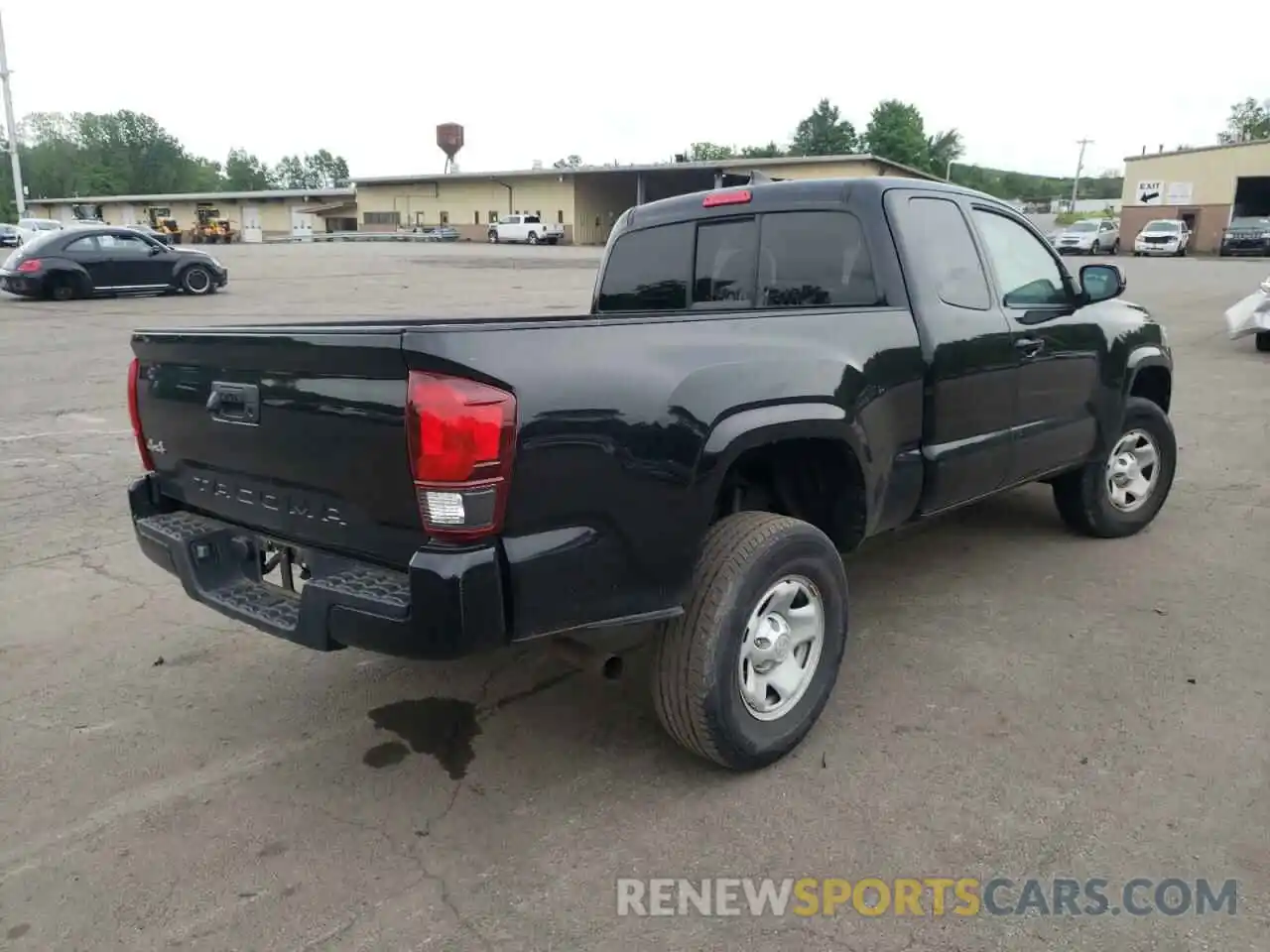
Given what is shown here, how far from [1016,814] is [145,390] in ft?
10.6

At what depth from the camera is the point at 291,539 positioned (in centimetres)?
→ 297

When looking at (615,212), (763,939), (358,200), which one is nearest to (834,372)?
(763,939)

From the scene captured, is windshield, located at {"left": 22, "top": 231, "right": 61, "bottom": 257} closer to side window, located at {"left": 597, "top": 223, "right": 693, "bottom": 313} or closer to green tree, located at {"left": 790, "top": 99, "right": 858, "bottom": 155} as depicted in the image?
side window, located at {"left": 597, "top": 223, "right": 693, "bottom": 313}

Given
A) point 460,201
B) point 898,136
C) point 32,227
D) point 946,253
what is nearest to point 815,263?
point 946,253

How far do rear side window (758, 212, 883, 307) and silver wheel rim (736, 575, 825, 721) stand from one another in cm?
125

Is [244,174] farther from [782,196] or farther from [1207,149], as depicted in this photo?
[782,196]

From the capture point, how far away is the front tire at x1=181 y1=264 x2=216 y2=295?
20775 millimetres

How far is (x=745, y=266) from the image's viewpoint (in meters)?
4.18

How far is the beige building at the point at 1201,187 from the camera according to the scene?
1841 inches

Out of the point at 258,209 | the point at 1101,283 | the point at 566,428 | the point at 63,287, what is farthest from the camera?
the point at 258,209

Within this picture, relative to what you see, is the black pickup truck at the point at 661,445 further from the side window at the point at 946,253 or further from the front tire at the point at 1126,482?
the front tire at the point at 1126,482

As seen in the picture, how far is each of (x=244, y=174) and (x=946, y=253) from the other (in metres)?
Answer: 150


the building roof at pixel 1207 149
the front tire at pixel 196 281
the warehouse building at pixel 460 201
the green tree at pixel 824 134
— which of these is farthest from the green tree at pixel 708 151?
the front tire at pixel 196 281

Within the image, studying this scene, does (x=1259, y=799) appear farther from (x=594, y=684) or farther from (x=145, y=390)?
(x=145, y=390)
